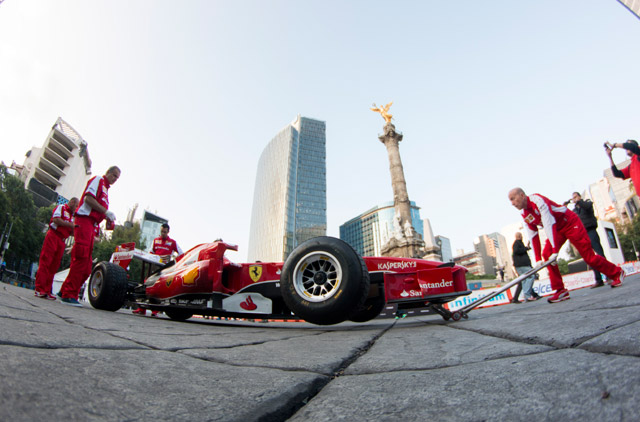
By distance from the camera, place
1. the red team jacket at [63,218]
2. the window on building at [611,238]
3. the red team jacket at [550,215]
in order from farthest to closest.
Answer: the window on building at [611,238]
the red team jacket at [63,218]
the red team jacket at [550,215]

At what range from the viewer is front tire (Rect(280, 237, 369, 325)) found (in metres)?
2.74

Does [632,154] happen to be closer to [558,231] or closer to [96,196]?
[558,231]

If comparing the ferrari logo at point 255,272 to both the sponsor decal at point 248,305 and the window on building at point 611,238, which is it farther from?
the window on building at point 611,238

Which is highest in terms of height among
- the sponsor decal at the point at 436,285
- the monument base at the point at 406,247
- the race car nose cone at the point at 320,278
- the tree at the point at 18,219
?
the tree at the point at 18,219

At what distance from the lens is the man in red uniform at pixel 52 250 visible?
470 cm

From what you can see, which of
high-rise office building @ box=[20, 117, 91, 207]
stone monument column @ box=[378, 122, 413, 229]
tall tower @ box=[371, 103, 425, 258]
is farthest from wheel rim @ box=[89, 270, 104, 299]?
high-rise office building @ box=[20, 117, 91, 207]

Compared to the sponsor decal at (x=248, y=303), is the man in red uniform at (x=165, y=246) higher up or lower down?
→ higher up

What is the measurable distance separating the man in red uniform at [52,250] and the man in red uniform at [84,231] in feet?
1.79

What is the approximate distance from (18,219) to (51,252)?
2715 cm

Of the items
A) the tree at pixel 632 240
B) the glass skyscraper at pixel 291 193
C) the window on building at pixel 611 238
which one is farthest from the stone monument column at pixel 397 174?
the glass skyscraper at pixel 291 193

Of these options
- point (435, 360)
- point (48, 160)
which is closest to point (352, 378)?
point (435, 360)

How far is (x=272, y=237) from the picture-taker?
3029 inches

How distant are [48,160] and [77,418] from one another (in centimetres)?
6180

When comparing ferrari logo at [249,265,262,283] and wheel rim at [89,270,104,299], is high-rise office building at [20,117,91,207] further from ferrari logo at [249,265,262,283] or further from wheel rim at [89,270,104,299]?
ferrari logo at [249,265,262,283]
